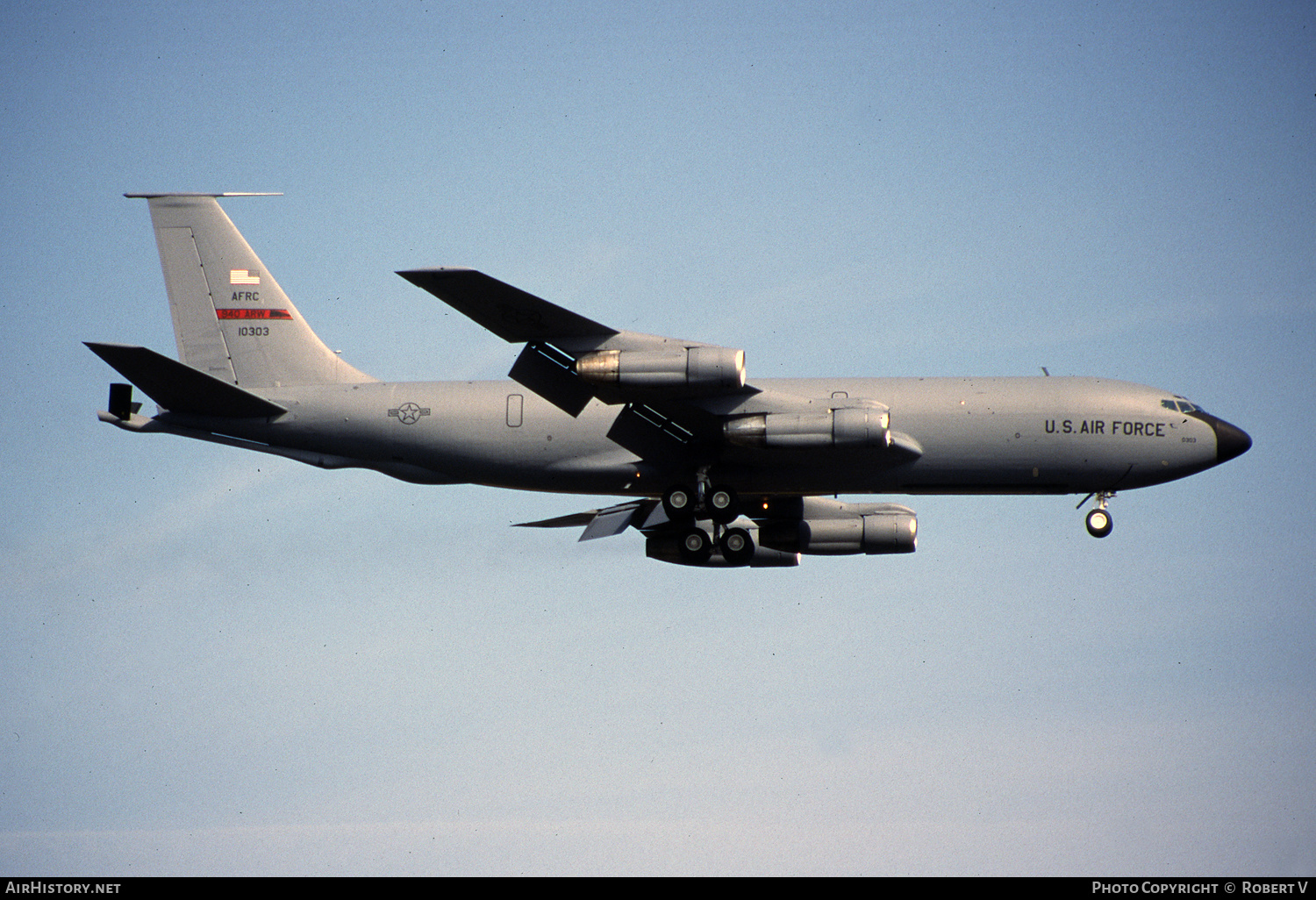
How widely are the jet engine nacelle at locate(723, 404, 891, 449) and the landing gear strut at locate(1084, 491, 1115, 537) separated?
6.67 meters

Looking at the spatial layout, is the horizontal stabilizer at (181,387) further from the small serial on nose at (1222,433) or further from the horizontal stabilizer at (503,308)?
the small serial on nose at (1222,433)

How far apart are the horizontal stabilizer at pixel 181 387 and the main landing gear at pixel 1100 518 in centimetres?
2295

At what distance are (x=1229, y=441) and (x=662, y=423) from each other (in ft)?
50.6

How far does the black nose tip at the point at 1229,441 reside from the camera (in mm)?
38156

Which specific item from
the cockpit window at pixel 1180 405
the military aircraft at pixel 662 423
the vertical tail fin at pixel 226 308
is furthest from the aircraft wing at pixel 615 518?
the cockpit window at pixel 1180 405

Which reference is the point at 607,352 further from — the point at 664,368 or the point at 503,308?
the point at 503,308

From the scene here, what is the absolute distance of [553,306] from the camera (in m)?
34.0

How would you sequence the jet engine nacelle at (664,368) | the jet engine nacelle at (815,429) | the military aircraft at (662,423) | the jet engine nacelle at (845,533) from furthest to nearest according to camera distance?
the jet engine nacelle at (845,533), the jet engine nacelle at (815,429), the military aircraft at (662,423), the jet engine nacelle at (664,368)
